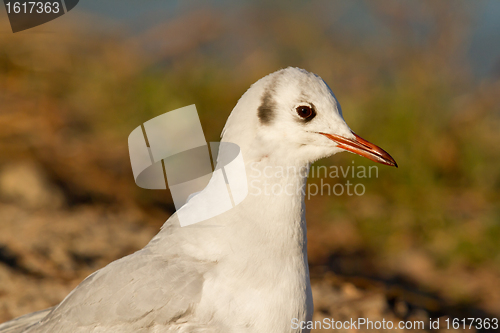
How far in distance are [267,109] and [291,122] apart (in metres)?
0.13

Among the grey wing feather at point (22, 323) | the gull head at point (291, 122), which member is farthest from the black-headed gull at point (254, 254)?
the grey wing feather at point (22, 323)

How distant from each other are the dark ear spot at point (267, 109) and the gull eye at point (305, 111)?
13cm

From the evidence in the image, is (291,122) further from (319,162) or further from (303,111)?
(319,162)

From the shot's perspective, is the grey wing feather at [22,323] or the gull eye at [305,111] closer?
the gull eye at [305,111]

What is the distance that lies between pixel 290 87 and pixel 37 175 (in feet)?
13.4

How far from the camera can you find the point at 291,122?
2.17 meters

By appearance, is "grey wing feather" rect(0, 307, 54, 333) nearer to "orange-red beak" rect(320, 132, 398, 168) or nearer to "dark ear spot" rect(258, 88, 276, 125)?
"dark ear spot" rect(258, 88, 276, 125)

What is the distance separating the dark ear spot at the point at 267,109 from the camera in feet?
7.15

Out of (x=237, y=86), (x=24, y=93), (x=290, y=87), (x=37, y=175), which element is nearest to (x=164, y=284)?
(x=290, y=87)

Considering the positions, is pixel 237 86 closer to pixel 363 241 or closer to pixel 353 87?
pixel 353 87

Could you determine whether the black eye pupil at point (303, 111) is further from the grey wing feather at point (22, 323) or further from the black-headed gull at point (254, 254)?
the grey wing feather at point (22, 323)

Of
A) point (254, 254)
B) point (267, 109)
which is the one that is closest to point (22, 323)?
point (254, 254)

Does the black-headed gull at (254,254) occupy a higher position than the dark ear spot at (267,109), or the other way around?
the dark ear spot at (267,109)

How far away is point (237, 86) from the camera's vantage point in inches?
296
